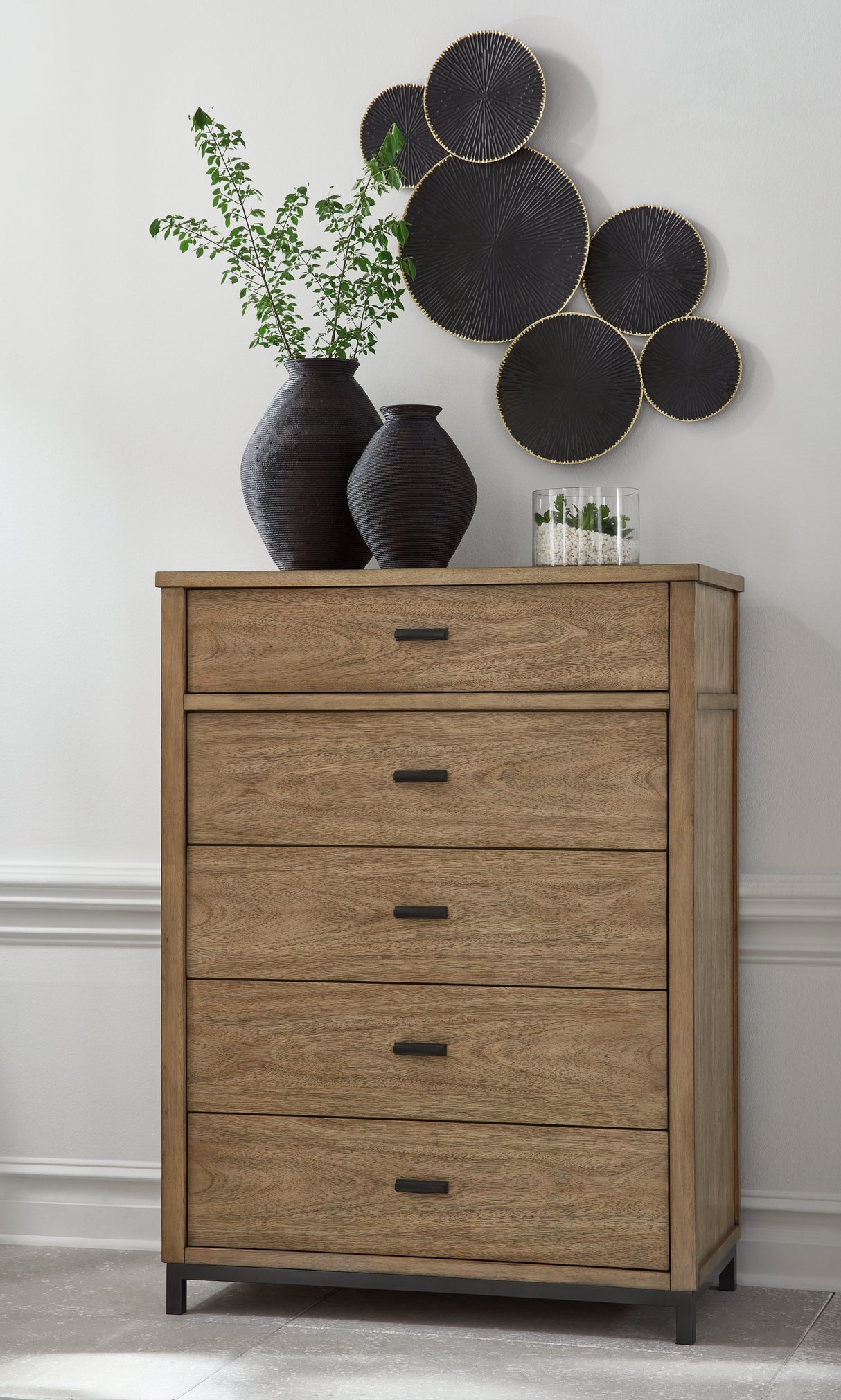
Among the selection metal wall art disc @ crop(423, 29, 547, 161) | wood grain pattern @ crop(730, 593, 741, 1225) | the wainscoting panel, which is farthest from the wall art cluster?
the wainscoting panel

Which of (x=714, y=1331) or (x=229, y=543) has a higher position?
(x=229, y=543)

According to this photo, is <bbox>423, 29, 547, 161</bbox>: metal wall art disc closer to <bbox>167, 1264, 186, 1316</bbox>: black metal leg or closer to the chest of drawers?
the chest of drawers

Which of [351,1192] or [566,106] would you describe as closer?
[351,1192]

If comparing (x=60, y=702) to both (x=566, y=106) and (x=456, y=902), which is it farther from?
(x=566, y=106)

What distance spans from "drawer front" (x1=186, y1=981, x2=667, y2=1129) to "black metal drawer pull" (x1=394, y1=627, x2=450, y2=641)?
53cm

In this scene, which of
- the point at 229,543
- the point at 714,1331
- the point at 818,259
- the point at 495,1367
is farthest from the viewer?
the point at 229,543

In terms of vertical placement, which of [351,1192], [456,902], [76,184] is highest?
[76,184]

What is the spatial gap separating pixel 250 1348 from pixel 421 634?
1.10 m

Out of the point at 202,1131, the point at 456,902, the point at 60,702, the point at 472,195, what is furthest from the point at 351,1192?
the point at 472,195

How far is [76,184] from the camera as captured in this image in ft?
9.39

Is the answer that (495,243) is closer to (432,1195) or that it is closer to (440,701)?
(440,701)

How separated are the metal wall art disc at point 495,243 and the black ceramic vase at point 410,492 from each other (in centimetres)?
38

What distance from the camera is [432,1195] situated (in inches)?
89.1

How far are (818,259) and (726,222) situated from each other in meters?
0.17
